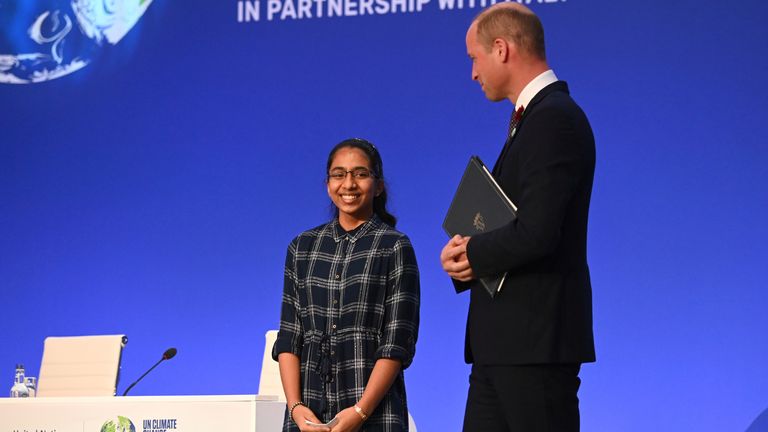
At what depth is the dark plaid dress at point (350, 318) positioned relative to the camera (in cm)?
232

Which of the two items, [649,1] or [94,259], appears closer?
[649,1]

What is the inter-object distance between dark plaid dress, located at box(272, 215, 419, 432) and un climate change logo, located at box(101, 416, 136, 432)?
1.10 metres

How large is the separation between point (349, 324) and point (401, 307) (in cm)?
Result: 13

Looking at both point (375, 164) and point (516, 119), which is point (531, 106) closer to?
point (516, 119)

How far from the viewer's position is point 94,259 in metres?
5.69

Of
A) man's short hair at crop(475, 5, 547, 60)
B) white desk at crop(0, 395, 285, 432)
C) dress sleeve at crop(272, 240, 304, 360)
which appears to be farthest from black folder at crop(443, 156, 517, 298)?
white desk at crop(0, 395, 285, 432)

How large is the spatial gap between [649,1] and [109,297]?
324 centimetres

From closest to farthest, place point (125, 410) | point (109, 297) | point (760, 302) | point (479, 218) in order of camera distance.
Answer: point (479, 218)
point (125, 410)
point (760, 302)
point (109, 297)

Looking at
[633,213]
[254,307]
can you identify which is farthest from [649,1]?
[254,307]

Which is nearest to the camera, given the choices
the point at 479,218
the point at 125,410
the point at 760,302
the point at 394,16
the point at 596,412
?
the point at 479,218

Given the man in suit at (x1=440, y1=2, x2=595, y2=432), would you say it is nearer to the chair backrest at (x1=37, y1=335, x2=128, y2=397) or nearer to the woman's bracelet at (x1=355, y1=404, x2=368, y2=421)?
the woman's bracelet at (x1=355, y1=404, x2=368, y2=421)

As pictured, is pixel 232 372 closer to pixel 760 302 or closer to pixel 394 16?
pixel 394 16

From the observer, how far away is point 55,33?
5773 millimetres

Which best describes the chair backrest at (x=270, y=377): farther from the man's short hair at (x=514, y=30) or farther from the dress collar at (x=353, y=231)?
the man's short hair at (x=514, y=30)
